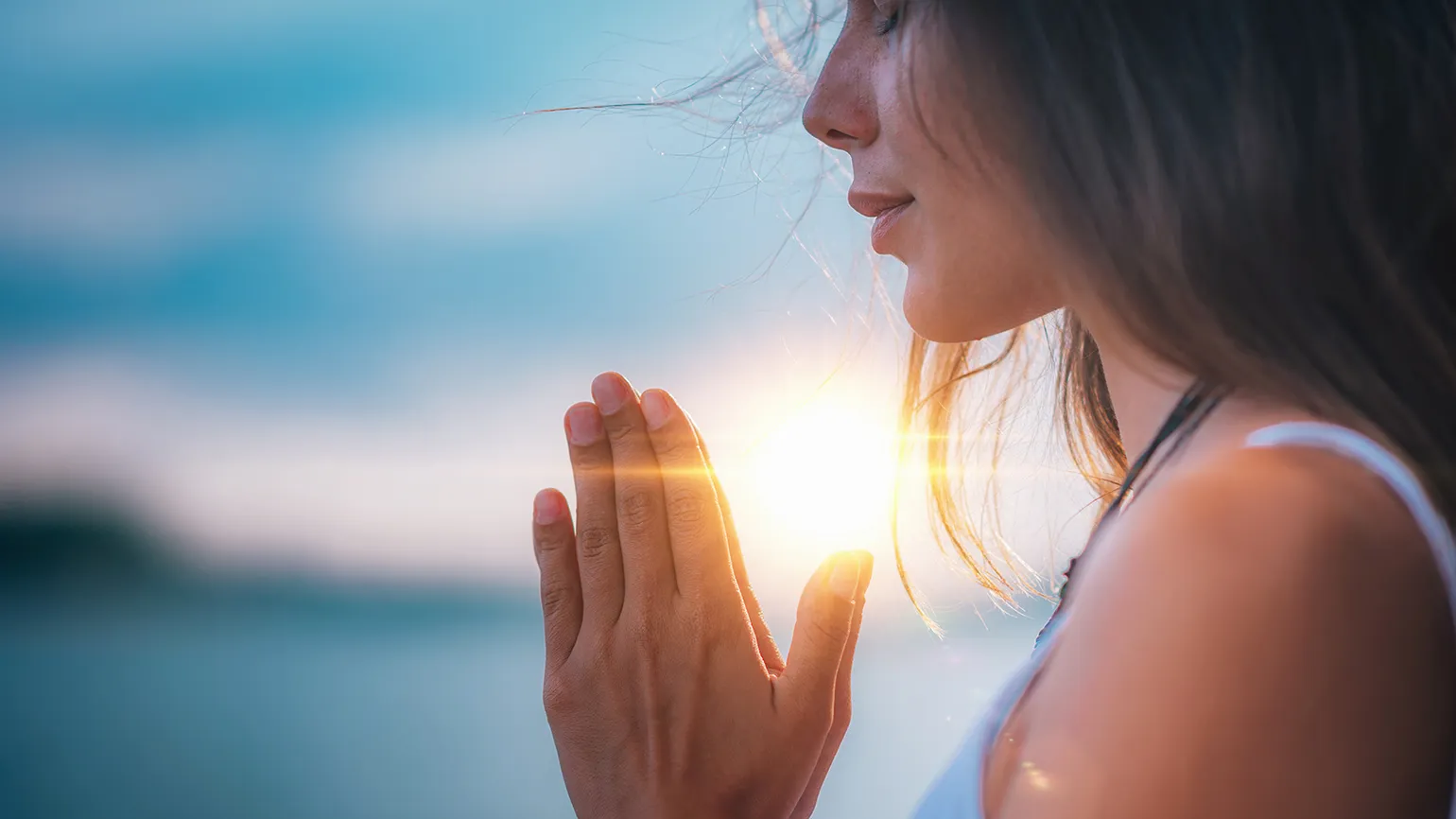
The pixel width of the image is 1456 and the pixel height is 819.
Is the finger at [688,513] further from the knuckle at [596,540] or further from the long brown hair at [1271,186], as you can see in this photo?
the long brown hair at [1271,186]

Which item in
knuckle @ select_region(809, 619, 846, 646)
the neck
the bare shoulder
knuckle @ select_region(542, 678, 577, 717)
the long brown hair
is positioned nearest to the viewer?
the bare shoulder

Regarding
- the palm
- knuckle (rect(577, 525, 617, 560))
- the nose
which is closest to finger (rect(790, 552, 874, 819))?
the palm

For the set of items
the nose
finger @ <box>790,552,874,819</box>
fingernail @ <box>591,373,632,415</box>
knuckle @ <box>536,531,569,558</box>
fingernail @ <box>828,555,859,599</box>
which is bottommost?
finger @ <box>790,552,874,819</box>

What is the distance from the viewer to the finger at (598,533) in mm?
1686

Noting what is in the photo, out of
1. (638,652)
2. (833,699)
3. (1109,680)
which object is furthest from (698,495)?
(1109,680)

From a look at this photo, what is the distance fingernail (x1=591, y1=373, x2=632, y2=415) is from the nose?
511 millimetres

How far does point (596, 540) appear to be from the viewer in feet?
5.57

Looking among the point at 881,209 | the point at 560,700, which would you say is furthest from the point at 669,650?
the point at 881,209

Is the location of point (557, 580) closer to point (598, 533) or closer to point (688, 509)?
point (598, 533)

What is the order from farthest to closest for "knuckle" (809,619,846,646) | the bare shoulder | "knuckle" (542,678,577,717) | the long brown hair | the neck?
1. "knuckle" (542,678,577,717)
2. "knuckle" (809,619,846,646)
3. the neck
4. the long brown hair
5. the bare shoulder

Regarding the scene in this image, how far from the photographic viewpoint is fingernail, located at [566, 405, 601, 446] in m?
1.65

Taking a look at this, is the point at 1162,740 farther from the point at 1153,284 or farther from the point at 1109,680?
the point at 1153,284

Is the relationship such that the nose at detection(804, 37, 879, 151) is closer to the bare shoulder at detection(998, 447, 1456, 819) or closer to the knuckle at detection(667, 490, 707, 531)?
the knuckle at detection(667, 490, 707, 531)

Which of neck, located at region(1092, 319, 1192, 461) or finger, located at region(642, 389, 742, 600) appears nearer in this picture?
neck, located at region(1092, 319, 1192, 461)
